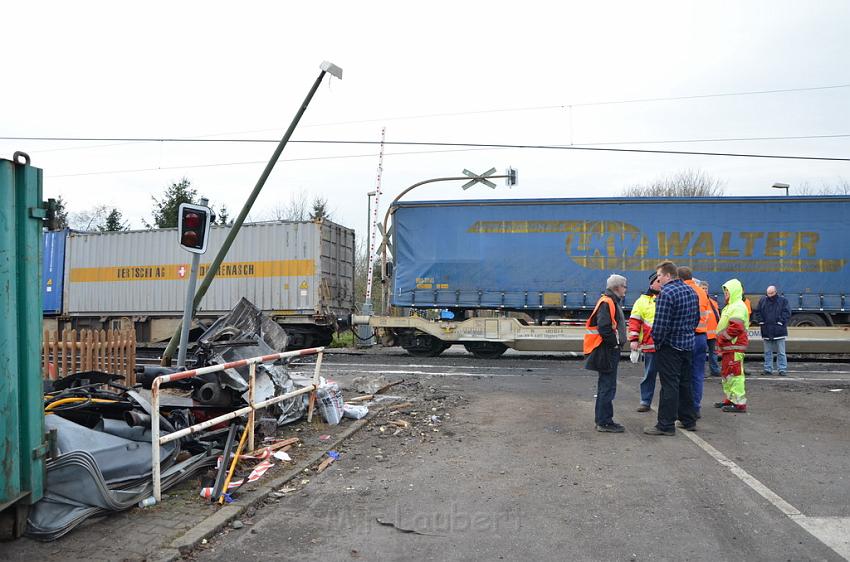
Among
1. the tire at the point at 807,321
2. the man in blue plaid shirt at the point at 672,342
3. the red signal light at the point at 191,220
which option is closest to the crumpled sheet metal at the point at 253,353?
the red signal light at the point at 191,220

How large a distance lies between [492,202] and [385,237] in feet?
9.65

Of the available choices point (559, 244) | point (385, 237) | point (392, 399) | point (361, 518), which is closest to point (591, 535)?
point (361, 518)

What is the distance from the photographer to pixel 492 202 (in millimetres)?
15555

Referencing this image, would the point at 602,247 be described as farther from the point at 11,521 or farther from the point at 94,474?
the point at 11,521

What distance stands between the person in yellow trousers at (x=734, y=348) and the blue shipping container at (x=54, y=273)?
63.7 feet

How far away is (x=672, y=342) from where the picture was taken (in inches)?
261

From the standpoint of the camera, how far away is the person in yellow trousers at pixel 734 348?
25.5ft

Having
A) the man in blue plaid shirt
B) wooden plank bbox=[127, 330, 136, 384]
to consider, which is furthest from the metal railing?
the man in blue plaid shirt

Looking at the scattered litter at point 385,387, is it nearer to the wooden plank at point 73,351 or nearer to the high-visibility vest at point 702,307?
the wooden plank at point 73,351

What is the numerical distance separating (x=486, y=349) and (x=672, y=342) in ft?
31.5

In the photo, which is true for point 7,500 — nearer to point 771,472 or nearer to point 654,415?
point 771,472

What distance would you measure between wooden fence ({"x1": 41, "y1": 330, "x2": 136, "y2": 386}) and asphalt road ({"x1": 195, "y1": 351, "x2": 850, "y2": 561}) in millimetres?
4271

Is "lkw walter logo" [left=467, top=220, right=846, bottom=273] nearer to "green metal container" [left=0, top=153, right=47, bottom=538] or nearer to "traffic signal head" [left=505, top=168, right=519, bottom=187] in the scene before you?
"traffic signal head" [left=505, top=168, right=519, bottom=187]

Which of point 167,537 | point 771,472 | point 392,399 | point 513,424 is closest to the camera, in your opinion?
point 167,537
